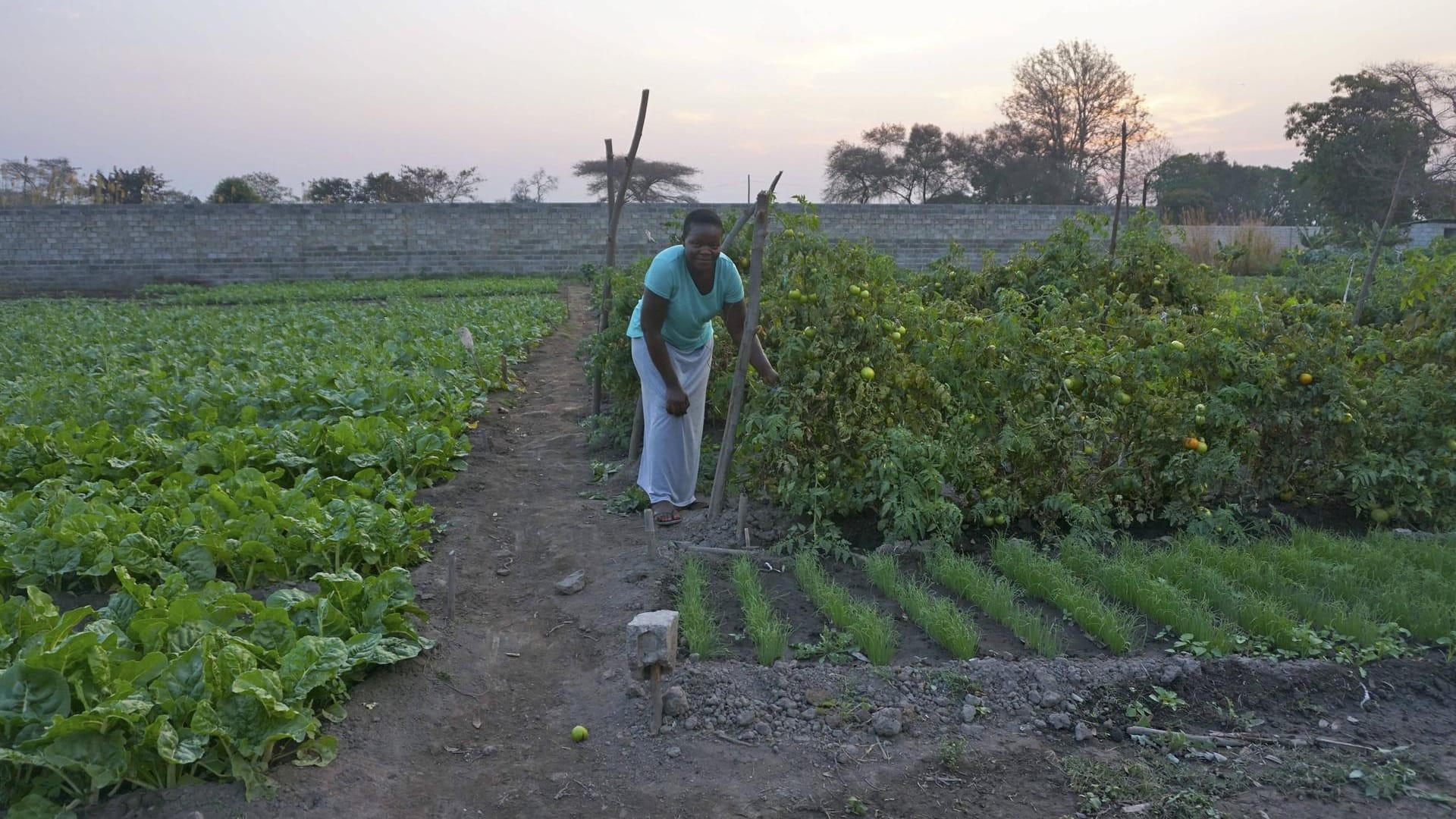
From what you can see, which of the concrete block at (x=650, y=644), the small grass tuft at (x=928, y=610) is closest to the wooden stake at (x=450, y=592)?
the concrete block at (x=650, y=644)

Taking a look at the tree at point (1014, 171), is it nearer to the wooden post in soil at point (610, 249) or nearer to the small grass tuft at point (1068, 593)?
the wooden post in soil at point (610, 249)

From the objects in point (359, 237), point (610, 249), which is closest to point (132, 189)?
point (359, 237)

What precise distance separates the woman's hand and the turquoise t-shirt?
261 mm

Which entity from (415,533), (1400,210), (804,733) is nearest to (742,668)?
(804,733)

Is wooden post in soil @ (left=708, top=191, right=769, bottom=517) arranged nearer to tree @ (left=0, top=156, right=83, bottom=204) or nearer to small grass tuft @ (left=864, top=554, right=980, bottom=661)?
small grass tuft @ (left=864, top=554, right=980, bottom=661)

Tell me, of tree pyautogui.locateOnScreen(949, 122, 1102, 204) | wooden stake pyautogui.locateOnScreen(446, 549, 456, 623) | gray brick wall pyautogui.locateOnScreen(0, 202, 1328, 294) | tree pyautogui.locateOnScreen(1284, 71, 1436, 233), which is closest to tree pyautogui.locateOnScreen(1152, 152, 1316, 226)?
tree pyautogui.locateOnScreen(949, 122, 1102, 204)

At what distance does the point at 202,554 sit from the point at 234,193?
42.6m

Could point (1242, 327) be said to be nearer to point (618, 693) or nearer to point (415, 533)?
point (618, 693)

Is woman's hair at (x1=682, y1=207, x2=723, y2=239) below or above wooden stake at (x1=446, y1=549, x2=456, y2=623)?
above

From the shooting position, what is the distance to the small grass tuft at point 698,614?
3748 millimetres

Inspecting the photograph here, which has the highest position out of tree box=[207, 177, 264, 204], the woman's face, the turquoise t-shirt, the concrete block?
tree box=[207, 177, 264, 204]

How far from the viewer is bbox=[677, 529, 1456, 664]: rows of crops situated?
3678mm

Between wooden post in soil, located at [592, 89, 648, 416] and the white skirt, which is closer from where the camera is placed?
the white skirt

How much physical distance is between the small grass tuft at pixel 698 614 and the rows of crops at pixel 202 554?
1.03 meters
